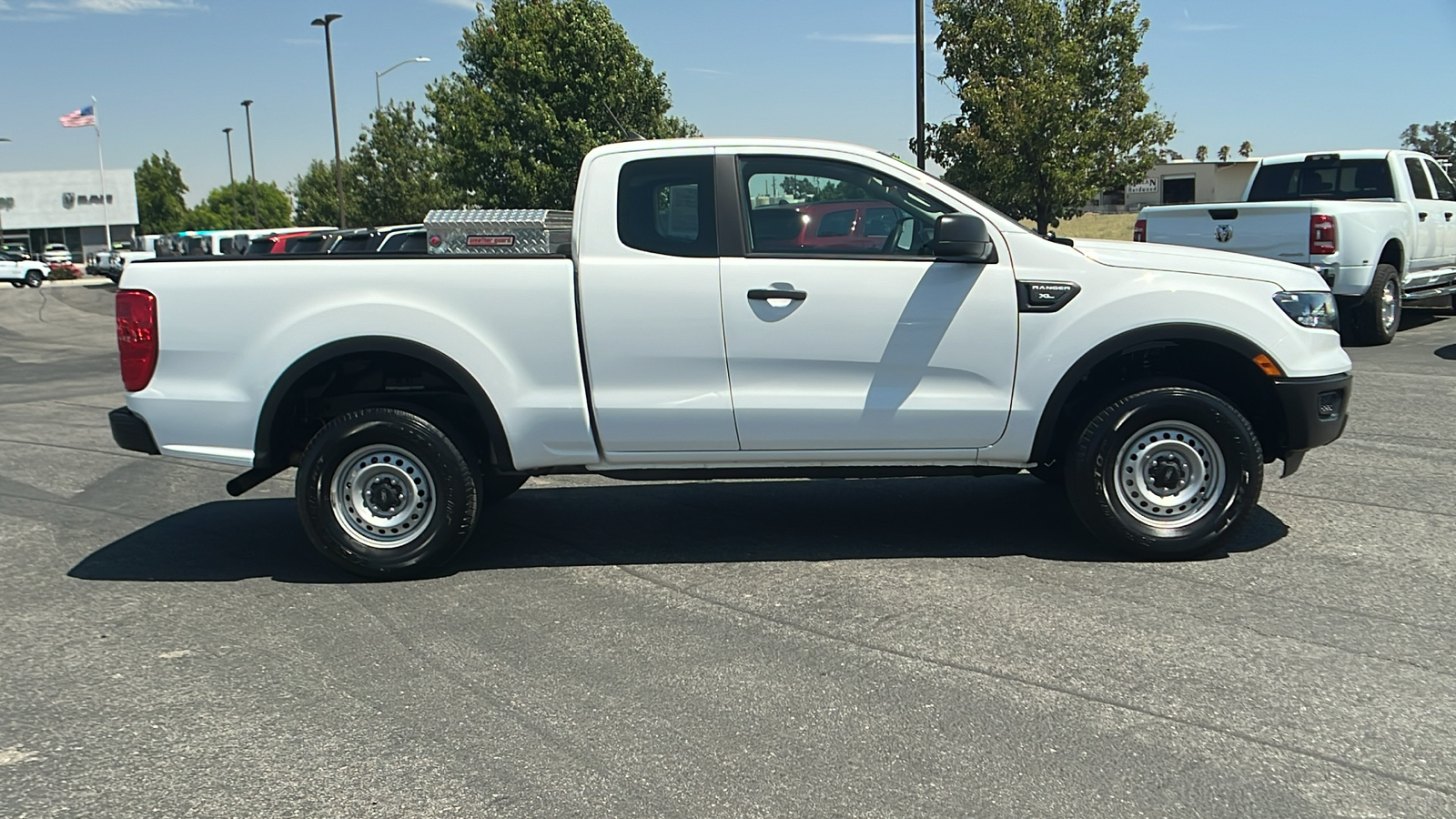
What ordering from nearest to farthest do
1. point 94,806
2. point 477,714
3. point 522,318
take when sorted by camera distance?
1. point 94,806
2. point 477,714
3. point 522,318

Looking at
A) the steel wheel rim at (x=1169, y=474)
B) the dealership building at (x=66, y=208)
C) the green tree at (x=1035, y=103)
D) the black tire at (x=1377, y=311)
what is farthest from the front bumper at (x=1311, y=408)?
the dealership building at (x=66, y=208)

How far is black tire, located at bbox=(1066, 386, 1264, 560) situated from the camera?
5.36m

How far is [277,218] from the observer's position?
325ft

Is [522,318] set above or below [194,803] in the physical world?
above

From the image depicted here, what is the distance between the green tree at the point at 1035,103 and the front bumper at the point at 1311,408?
17.7 m

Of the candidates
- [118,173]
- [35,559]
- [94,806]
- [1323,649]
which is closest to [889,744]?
[1323,649]

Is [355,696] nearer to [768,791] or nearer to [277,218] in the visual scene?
[768,791]

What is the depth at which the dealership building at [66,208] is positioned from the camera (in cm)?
7956

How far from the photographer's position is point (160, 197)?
296ft

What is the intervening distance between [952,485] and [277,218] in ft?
332

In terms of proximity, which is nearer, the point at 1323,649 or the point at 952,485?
the point at 1323,649

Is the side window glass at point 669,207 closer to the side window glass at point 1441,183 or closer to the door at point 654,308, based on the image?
the door at point 654,308

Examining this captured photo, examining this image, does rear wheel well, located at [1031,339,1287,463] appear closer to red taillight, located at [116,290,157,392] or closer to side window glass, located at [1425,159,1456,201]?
red taillight, located at [116,290,157,392]

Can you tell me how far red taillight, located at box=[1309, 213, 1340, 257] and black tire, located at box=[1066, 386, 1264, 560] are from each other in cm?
769
